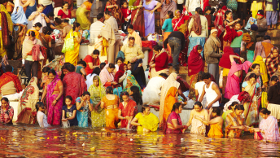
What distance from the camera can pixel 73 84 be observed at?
1152 centimetres

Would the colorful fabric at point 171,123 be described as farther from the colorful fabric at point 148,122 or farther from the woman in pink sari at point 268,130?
the woman in pink sari at point 268,130

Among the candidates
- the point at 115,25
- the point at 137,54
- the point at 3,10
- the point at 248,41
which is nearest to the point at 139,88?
the point at 137,54

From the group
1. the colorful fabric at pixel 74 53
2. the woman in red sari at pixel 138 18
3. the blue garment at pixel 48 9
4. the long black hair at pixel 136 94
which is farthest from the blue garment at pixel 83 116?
the blue garment at pixel 48 9

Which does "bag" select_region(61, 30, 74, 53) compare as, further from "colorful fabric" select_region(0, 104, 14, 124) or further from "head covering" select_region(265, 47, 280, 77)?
"head covering" select_region(265, 47, 280, 77)

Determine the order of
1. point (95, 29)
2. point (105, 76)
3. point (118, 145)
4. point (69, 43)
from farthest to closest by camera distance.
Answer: point (95, 29) < point (69, 43) < point (105, 76) < point (118, 145)

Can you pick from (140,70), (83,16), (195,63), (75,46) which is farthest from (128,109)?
(83,16)

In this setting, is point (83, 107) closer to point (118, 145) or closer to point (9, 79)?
point (9, 79)

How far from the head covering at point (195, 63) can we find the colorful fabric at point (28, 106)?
3818 mm

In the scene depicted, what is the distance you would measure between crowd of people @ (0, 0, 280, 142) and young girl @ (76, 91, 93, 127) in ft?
0.07

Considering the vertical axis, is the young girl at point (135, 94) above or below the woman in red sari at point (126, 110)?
above

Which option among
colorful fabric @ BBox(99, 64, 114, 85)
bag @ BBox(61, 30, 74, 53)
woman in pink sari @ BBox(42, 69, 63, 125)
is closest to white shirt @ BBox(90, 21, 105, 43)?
bag @ BBox(61, 30, 74, 53)

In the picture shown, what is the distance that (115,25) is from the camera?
46.8 ft

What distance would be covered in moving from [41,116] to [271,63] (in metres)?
5.76

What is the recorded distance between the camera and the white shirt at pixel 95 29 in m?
14.7
